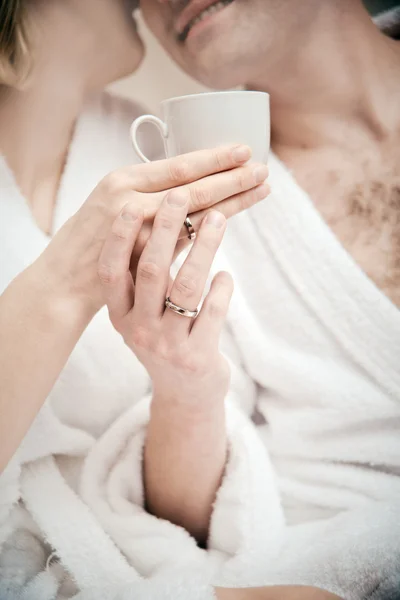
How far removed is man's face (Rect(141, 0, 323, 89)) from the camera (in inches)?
25.3

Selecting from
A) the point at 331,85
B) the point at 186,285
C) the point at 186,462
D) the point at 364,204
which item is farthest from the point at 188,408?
the point at 331,85

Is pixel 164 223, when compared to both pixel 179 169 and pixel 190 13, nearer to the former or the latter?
pixel 179 169

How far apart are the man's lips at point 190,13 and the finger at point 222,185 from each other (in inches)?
12.6

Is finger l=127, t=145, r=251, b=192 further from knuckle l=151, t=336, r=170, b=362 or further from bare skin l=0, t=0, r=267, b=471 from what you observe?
knuckle l=151, t=336, r=170, b=362

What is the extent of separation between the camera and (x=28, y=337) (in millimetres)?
509

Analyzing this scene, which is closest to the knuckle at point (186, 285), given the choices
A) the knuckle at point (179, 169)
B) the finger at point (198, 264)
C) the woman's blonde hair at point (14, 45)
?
the finger at point (198, 264)

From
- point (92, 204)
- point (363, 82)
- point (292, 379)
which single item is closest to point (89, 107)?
point (92, 204)

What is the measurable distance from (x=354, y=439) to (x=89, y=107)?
2.07 ft

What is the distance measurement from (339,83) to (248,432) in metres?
0.53

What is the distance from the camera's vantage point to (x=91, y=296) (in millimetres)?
532

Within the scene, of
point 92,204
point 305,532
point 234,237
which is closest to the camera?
point 92,204

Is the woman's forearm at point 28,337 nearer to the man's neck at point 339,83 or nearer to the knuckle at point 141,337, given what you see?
the knuckle at point 141,337

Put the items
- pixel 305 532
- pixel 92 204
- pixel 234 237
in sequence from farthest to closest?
1. pixel 234 237
2. pixel 305 532
3. pixel 92 204

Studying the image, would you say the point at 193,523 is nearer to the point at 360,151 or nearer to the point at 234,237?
the point at 234,237
